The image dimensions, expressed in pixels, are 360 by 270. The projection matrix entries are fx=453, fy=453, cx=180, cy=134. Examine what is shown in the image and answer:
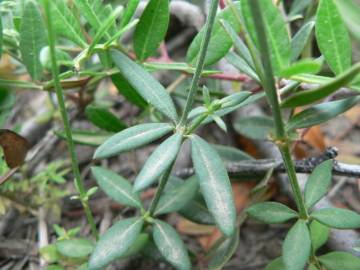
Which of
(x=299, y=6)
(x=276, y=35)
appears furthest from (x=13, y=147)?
(x=299, y=6)

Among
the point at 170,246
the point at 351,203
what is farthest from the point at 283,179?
the point at 170,246

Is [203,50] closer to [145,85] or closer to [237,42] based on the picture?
[237,42]

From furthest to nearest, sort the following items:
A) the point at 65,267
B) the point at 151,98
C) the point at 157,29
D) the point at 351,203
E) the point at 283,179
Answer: the point at 351,203
the point at 283,179
the point at 65,267
the point at 157,29
the point at 151,98

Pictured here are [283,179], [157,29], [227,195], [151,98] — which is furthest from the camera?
[283,179]

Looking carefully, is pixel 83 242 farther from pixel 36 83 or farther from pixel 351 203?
pixel 351 203

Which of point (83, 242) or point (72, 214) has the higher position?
point (83, 242)

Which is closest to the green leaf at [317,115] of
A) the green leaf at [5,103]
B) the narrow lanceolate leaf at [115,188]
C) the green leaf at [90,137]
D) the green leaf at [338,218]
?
the green leaf at [338,218]
